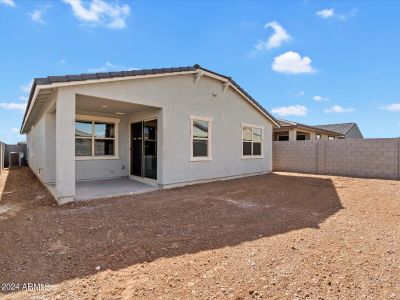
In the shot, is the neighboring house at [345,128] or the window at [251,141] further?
the neighboring house at [345,128]

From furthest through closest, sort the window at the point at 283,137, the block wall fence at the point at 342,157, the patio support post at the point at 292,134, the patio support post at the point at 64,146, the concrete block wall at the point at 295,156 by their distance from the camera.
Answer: the window at the point at 283,137 < the patio support post at the point at 292,134 < the concrete block wall at the point at 295,156 < the block wall fence at the point at 342,157 < the patio support post at the point at 64,146

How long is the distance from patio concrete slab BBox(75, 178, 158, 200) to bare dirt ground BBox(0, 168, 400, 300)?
0.76 meters

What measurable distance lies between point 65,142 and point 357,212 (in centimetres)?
783

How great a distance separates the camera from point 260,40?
39.9 feet

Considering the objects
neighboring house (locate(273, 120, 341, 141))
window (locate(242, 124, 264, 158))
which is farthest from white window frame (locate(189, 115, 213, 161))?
neighboring house (locate(273, 120, 341, 141))

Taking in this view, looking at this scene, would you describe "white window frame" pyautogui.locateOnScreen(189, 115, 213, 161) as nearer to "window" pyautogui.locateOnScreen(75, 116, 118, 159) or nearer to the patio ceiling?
the patio ceiling

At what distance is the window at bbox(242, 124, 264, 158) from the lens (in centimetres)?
1278

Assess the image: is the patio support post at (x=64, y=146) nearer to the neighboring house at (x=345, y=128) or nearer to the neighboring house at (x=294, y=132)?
the neighboring house at (x=294, y=132)

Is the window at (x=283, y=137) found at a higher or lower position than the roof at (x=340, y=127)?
lower

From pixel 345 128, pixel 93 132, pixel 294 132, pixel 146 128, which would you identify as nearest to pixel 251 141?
pixel 146 128

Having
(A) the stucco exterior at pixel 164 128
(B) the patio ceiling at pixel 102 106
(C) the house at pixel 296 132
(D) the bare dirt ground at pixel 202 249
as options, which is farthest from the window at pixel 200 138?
(C) the house at pixel 296 132

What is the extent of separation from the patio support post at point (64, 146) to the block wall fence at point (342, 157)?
12.6 metres

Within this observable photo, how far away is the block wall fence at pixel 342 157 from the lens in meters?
12.0

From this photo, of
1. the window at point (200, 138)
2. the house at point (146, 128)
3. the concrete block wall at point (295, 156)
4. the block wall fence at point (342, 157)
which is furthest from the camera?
the concrete block wall at point (295, 156)
